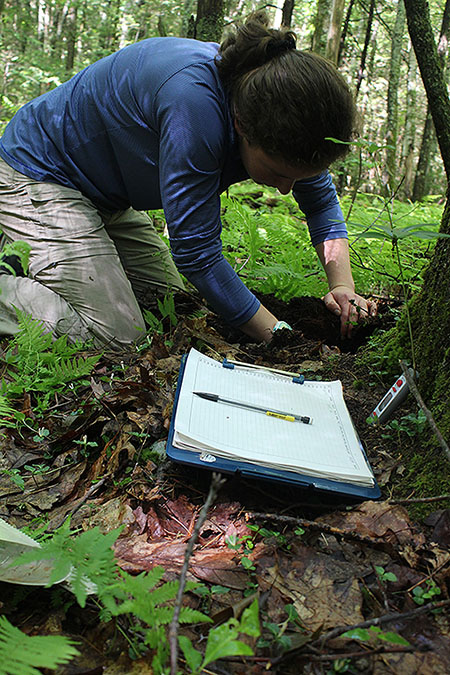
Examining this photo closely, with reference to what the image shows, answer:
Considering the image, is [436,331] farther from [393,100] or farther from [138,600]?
[393,100]

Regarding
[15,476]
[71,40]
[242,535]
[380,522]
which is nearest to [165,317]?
[15,476]

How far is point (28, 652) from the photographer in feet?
2.76

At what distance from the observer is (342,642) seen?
103 centimetres

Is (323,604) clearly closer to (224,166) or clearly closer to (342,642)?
(342,642)

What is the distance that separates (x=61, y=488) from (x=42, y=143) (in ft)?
8.14

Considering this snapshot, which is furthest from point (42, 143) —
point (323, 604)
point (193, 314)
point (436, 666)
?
point (436, 666)

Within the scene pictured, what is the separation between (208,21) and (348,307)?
3778 millimetres

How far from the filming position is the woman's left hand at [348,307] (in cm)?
286

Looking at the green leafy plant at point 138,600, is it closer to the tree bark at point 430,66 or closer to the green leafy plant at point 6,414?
the green leafy plant at point 6,414

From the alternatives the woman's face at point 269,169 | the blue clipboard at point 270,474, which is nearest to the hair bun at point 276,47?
the woman's face at point 269,169

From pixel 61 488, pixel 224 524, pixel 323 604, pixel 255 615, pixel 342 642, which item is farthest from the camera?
pixel 61 488

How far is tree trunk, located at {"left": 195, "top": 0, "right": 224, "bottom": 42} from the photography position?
4.94 metres

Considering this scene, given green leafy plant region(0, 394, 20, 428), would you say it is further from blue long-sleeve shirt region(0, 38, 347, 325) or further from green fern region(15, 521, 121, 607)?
blue long-sleeve shirt region(0, 38, 347, 325)

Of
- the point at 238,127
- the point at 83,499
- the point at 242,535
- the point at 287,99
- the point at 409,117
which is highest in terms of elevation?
the point at 409,117
